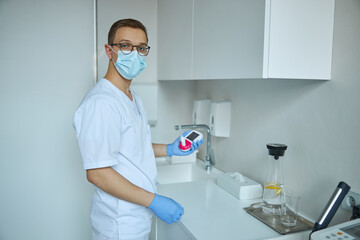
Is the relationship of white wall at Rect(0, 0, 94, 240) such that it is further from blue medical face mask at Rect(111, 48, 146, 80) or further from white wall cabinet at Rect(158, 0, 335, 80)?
white wall cabinet at Rect(158, 0, 335, 80)

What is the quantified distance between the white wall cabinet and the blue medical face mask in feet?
1.07

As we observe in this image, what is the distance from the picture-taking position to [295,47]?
3.41 feet

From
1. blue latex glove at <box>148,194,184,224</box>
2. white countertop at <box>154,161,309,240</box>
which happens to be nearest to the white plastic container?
white countertop at <box>154,161,309,240</box>

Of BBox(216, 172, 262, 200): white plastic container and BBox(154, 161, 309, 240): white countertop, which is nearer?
BBox(154, 161, 309, 240): white countertop

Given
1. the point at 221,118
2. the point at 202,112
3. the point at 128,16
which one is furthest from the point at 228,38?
the point at 128,16

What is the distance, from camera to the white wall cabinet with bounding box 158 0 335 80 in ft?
3.29

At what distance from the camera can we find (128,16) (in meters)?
2.13

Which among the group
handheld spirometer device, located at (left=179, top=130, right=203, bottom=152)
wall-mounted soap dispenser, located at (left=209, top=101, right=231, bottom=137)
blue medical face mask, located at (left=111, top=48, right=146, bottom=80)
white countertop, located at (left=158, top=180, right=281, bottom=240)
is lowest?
white countertop, located at (left=158, top=180, right=281, bottom=240)

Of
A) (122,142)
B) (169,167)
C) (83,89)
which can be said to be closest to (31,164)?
(83,89)

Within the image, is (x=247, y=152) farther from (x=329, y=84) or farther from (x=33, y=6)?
(x=33, y=6)

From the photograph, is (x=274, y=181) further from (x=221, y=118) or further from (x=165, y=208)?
(x=221, y=118)

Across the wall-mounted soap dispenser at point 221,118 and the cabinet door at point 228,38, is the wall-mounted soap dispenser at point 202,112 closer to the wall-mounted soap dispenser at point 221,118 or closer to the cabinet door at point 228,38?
the wall-mounted soap dispenser at point 221,118

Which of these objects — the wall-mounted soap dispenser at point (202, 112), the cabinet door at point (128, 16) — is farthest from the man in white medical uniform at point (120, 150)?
the cabinet door at point (128, 16)

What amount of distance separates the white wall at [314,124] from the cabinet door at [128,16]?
741 millimetres
